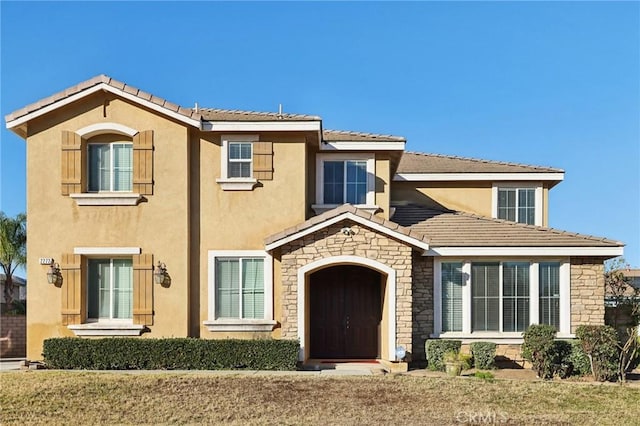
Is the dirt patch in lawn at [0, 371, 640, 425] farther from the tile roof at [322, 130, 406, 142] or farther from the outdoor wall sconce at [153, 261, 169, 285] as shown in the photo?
the tile roof at [322, 130, 406, 142]

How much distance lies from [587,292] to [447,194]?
6330mm

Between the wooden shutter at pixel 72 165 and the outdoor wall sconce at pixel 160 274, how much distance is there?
292 centimetres

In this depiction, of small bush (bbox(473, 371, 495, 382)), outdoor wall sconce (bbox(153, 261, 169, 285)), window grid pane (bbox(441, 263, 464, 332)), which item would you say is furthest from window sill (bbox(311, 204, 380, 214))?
small bush (bbox(473, 371, 495, 382))

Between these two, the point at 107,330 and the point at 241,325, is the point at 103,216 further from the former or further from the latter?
the point at 241,325

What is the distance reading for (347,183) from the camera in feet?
67.5

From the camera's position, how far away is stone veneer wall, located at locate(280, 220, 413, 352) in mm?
18141

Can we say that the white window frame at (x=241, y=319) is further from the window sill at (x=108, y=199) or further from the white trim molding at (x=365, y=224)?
the window sill at (x=108, y=199)

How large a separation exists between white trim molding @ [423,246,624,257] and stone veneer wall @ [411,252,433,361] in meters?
0.44

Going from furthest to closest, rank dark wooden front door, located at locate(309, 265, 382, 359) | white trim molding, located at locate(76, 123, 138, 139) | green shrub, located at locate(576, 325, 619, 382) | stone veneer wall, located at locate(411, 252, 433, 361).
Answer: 1. dark wooden front door, located at locate(309, 265, 382, 359)
2. stone veneer wall, located at locate(411, 252, 433, 361)
3. white trim molding, located at locate(76, 123, 138, 139)
4. green shrub, located at locate(576, 325, 619, 382)

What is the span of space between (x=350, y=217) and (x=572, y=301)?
6.45 metres

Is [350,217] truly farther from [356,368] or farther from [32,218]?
[32,218]

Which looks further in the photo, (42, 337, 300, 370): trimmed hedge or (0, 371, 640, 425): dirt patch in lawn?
(42, 337, 300, 370): trimmed hedge

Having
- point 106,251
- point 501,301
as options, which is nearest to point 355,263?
point 501,301

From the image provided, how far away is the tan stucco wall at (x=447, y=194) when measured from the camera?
78.3 feet
